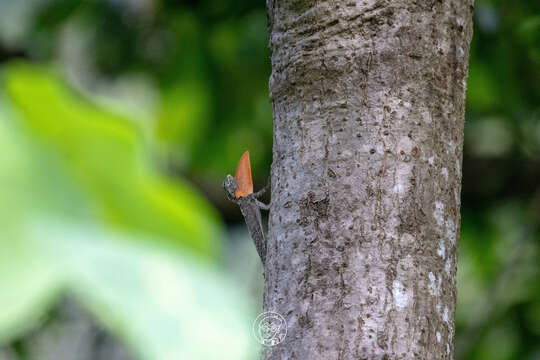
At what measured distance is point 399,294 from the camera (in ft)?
3.19

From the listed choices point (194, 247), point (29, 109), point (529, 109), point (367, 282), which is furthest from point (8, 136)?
point (529, 109)

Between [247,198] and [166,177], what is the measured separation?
842mm

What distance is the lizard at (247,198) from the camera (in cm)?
129

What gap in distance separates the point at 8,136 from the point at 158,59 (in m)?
2.80

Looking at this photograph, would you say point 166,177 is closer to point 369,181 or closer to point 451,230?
point 369,181

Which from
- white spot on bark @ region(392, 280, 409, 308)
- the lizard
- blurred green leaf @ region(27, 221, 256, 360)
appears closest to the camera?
blurred green leaf @ region(27, 221, 256, 360)

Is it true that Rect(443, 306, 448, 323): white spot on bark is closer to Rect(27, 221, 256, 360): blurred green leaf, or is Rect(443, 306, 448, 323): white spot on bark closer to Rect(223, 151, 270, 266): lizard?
Rect(223, 151, 270, 266): lizard

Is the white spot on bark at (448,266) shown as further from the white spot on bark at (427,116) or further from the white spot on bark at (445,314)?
the white spot on bark at (427,116)

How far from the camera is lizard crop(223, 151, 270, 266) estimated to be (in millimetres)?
1290

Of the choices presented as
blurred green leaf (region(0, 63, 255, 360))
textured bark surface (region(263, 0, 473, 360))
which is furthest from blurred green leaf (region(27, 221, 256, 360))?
textured bark surface (region(263, 0, 473, 360))

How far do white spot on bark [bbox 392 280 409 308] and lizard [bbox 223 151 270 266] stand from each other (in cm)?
38

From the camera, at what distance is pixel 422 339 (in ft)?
3.19

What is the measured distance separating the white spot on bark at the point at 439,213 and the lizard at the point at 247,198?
1.27ft

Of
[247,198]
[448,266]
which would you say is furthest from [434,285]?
[247,198]
